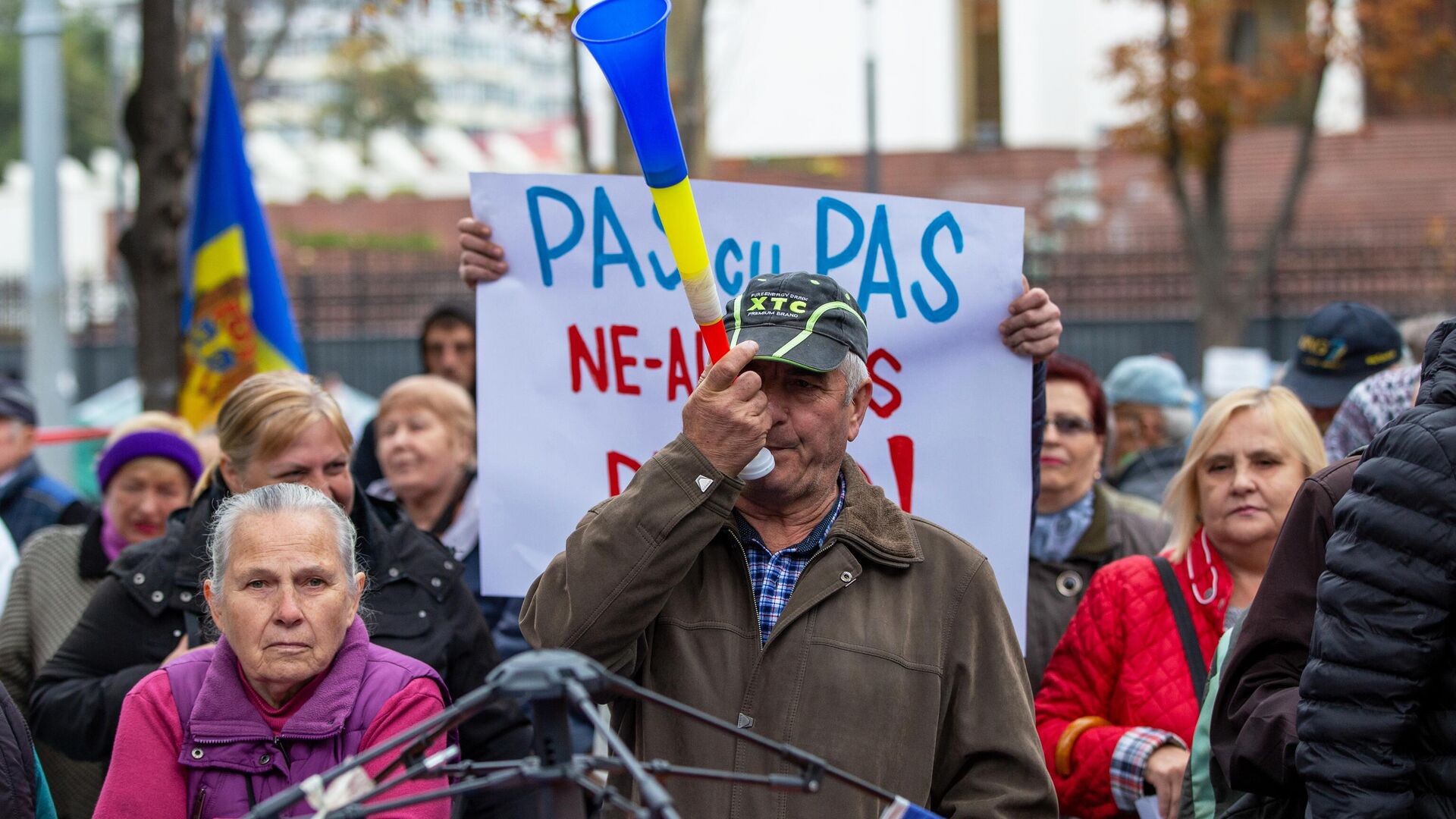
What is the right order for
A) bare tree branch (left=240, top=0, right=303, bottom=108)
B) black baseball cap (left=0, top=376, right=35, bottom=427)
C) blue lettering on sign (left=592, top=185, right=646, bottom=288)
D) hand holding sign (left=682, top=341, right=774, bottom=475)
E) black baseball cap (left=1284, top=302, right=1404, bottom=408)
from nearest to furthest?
hand holding sign (left=682, top=341, right=774, bottom=475)
blue lettering on sign (left=592, top=185, right=646, bottom=288)
black baseball cap (left=1284, top=302, right=1404, bottom=408)
black baseball cap (left=0, top=376, right=35, bottom=427)
bare tree branch (left=240, top=0, right=303, bottom=108)

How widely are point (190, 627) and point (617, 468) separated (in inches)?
38.4

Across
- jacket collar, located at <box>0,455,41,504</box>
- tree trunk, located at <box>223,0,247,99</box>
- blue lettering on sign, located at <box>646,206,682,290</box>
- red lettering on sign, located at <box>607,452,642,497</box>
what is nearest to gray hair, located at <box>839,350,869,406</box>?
red lettering on sign, located at <box>607,452,642,497</box>

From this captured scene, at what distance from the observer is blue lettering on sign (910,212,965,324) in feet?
12.0

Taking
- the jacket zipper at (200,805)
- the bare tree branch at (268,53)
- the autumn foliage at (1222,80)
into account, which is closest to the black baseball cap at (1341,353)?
the jacket zipper at (200,805)

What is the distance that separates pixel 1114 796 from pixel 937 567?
91cm

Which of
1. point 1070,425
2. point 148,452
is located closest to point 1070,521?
point 1070,425

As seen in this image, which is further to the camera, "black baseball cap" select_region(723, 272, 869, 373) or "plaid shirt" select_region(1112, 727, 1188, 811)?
"plaid shirt" select_region(1112, 727, 1188, 811)

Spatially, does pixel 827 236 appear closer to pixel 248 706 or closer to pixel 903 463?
pixel 903 463

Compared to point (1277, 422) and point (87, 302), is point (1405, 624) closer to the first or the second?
point (1277, 422)

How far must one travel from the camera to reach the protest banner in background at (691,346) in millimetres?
3586

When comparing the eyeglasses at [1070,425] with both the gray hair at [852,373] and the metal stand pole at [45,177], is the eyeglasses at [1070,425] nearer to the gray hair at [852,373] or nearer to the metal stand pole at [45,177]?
the gray hair at [852,373]

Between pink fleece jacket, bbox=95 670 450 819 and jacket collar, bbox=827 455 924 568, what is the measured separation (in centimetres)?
74

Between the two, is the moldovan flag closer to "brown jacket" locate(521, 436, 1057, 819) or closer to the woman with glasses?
the woman with glasses

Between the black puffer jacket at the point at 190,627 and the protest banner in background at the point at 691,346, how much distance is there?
0.20 meters
